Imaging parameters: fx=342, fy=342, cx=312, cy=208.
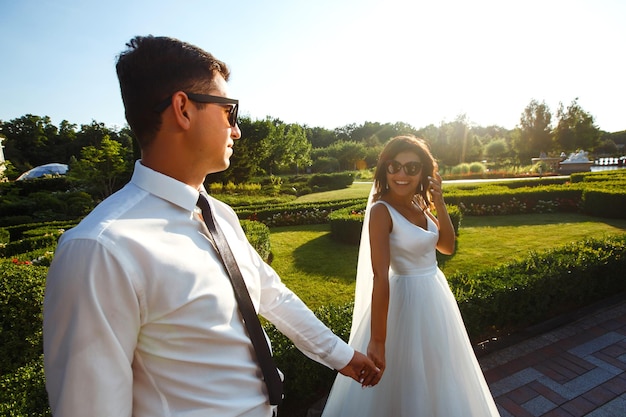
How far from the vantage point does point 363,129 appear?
3406 inches

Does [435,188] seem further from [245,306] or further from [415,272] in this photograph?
[245,306]

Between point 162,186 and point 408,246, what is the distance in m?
1.84

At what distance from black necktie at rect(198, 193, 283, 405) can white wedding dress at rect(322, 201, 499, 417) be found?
1.36 m

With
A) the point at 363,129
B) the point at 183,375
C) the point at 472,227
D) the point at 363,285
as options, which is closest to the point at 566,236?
the point at 472,227

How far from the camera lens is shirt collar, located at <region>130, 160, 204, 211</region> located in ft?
3.86

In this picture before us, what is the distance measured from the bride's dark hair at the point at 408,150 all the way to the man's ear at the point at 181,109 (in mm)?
1797

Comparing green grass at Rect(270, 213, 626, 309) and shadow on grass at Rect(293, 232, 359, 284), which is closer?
green grass at Rect(270, 213, 626, 309)

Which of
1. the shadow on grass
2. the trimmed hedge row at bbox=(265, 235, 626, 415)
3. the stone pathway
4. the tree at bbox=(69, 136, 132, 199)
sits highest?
the tree at bbox=(69, 136, 132, 199)

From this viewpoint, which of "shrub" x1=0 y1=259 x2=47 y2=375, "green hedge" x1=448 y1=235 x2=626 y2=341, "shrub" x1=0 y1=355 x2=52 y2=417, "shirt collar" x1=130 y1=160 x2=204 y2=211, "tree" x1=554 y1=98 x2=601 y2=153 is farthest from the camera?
"tree" x1=554 y1=98 x2=601 y2=153

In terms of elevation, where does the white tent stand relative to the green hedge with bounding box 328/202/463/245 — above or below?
above

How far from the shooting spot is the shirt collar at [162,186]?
1177mm

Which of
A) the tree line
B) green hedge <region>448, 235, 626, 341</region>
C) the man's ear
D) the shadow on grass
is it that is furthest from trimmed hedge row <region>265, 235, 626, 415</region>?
the tree line

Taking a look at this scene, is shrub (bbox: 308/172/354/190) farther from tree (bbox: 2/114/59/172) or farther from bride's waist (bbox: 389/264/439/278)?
tree (bbox: 2/114/59/172)

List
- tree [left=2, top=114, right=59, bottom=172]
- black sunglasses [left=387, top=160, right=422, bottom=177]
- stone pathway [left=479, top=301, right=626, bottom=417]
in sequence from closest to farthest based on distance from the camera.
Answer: black sunglasses [left=387, top=160, right=422, bottom=177]
stone pathway [left=479, top=301, right=626, bottom=417]
tree [left=2, top=114, right=59, bottom=172]
